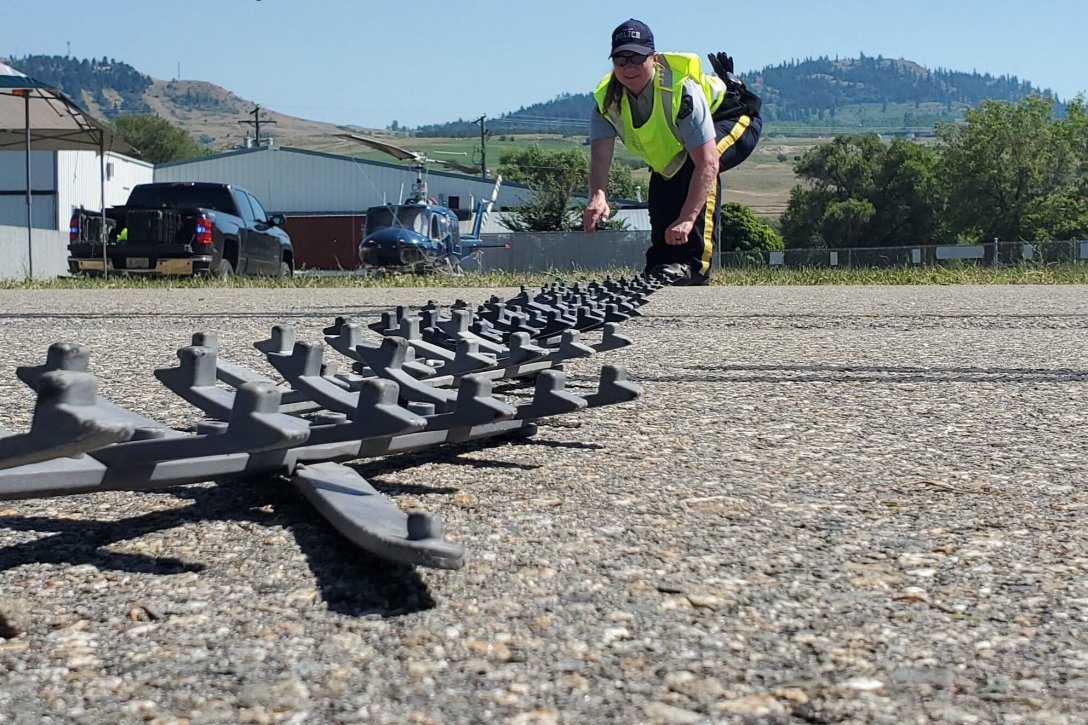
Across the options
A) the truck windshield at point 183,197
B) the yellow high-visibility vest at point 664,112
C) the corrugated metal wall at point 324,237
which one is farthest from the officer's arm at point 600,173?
the corrugated metal wall at point 324,237

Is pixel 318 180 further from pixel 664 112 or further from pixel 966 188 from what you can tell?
pixel 664 112

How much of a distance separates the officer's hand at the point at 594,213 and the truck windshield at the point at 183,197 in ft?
45.4

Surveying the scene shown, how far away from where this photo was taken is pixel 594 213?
694 centimetres

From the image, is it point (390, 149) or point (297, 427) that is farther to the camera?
point (390, 149)

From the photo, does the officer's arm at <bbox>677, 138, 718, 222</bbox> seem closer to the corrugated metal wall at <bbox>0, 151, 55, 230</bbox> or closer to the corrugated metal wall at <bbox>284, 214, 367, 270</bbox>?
the corrugated metal wall at <bbox>0, 151, 55, 230</bbox>

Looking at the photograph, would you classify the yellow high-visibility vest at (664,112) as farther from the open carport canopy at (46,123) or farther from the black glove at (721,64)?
the open carport canopy at (46,123)

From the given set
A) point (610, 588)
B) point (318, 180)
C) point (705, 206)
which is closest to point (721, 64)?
point (705, 206)

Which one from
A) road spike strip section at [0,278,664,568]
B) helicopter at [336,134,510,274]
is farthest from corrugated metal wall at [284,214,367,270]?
road spike strip section at [0,278,664,568]

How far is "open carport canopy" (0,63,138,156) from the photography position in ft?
60.3

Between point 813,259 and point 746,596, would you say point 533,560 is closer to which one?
point 746,596

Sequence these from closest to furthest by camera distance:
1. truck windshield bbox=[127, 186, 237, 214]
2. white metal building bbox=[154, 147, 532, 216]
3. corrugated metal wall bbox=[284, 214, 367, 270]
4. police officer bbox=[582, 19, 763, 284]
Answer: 1. police officer bbox=[582, 19, 763, 284]
2. truck windshield bbox=[127, 186, 237, 214]
3. corrugated metal wall bbox=[284, 214, 367, 270]
4. white metal building bbox=[154, 147, 532, 216]

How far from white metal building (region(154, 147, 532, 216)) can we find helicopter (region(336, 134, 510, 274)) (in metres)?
40.2

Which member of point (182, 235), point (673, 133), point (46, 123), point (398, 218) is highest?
point (46, 123)

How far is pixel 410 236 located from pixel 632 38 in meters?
20.8
